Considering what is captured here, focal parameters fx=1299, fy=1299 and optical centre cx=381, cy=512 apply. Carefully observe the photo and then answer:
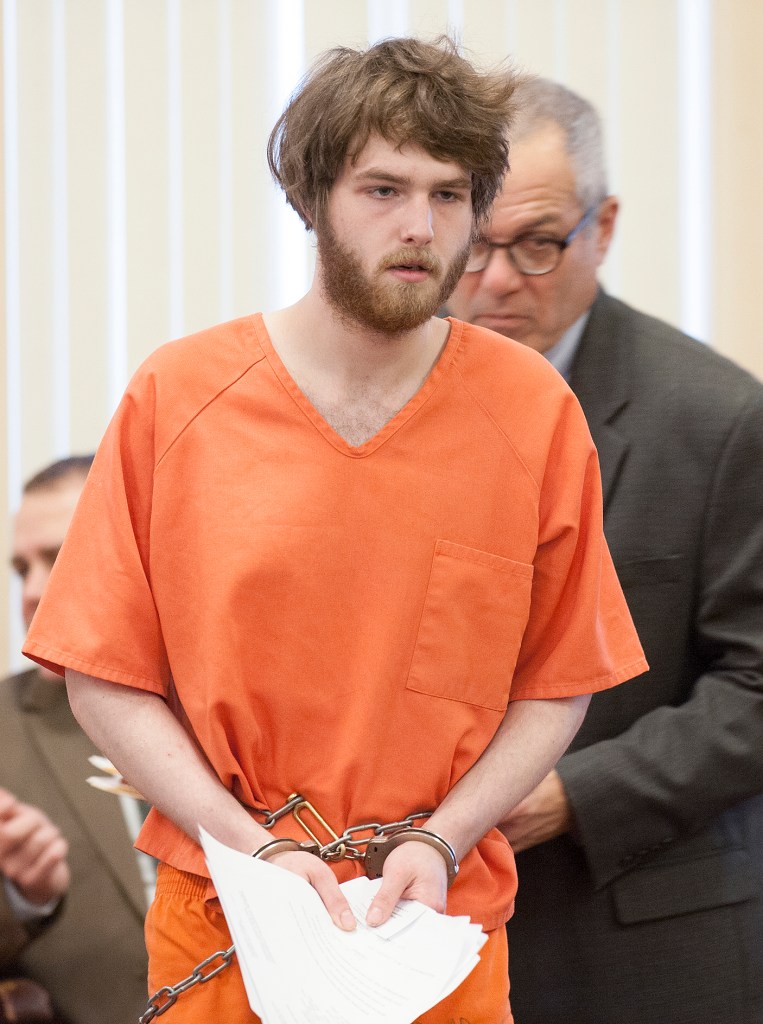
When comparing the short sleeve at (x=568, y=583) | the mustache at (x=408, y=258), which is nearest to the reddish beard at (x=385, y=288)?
the mustache at (x=408, y=258)

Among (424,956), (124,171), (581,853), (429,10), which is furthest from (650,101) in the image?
(424,956)

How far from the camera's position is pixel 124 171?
10.2ft

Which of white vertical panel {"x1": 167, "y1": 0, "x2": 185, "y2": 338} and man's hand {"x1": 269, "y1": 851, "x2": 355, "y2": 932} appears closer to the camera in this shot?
man's hand {"x1": 269, "y1": 851, "x2": 355, "y2": 932}

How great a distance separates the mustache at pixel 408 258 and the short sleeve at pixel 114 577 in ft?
0.79

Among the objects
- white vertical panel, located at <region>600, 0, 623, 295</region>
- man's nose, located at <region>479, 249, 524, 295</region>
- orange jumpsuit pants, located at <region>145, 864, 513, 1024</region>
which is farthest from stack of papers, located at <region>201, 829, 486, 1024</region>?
white vertical panel, located at <region>600, 0, 623, 295</region>

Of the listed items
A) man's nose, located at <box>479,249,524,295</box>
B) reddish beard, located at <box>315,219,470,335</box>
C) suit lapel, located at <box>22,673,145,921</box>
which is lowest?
suit lapel, located at <box>22,673,145,921</box>

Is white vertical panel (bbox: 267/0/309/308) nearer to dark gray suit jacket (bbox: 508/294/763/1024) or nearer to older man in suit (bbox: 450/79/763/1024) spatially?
older man in suit (bbox: 450/79/763/1024)

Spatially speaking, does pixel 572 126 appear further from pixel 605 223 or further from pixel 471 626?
pixel 471 626

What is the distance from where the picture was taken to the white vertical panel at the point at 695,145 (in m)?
3.38

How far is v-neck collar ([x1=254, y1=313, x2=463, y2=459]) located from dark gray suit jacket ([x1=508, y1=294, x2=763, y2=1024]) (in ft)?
1.67

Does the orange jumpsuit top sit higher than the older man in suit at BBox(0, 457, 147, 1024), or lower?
higher

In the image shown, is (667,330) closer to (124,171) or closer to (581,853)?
(581,853)

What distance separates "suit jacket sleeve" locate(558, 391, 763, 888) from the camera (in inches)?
64.2

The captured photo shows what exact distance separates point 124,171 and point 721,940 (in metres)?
2.24
